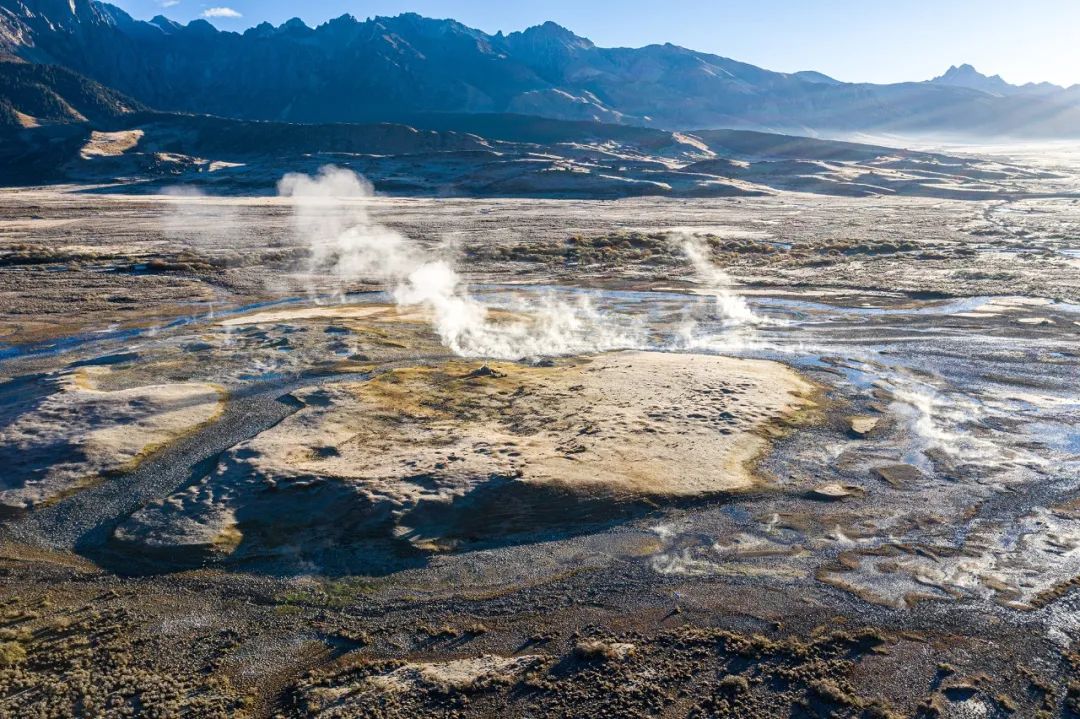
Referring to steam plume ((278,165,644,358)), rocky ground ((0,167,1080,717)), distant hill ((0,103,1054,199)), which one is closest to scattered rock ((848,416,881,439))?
rocky ground ((0,167,1080,717))

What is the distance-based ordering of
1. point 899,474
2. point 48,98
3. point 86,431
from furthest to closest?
point 48,98
point 86,431
point 899,474

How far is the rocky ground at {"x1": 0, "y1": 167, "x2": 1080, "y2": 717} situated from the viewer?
1142cm

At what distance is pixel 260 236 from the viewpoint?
6066 cm

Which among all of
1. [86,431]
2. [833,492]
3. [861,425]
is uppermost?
[861,425]

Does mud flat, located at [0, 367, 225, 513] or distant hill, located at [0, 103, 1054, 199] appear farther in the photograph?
distant hill, located at [0, 103, 1054, 199]

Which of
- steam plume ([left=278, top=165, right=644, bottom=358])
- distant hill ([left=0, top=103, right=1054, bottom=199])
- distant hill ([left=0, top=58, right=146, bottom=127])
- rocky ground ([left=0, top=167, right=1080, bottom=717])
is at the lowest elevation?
rocky ground ([left=0, top=167, right=1080, bottom=717])

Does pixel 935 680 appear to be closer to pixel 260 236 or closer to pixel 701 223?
pixel 260 236

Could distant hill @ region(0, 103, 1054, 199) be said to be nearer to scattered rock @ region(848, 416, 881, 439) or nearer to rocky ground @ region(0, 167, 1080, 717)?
rocky ground @ region(0, 167, 1080, 717)

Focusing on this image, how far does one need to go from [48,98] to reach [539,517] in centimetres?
20341

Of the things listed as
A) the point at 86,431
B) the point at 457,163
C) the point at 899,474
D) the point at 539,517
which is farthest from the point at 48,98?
the point at 899,474

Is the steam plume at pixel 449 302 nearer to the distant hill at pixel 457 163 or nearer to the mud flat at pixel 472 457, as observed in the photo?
the mud flat at pixel 472 457

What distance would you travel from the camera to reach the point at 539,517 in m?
15.7

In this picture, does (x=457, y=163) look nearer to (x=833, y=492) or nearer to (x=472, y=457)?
(x=472, y=457)

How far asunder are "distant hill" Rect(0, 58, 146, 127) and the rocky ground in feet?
534
